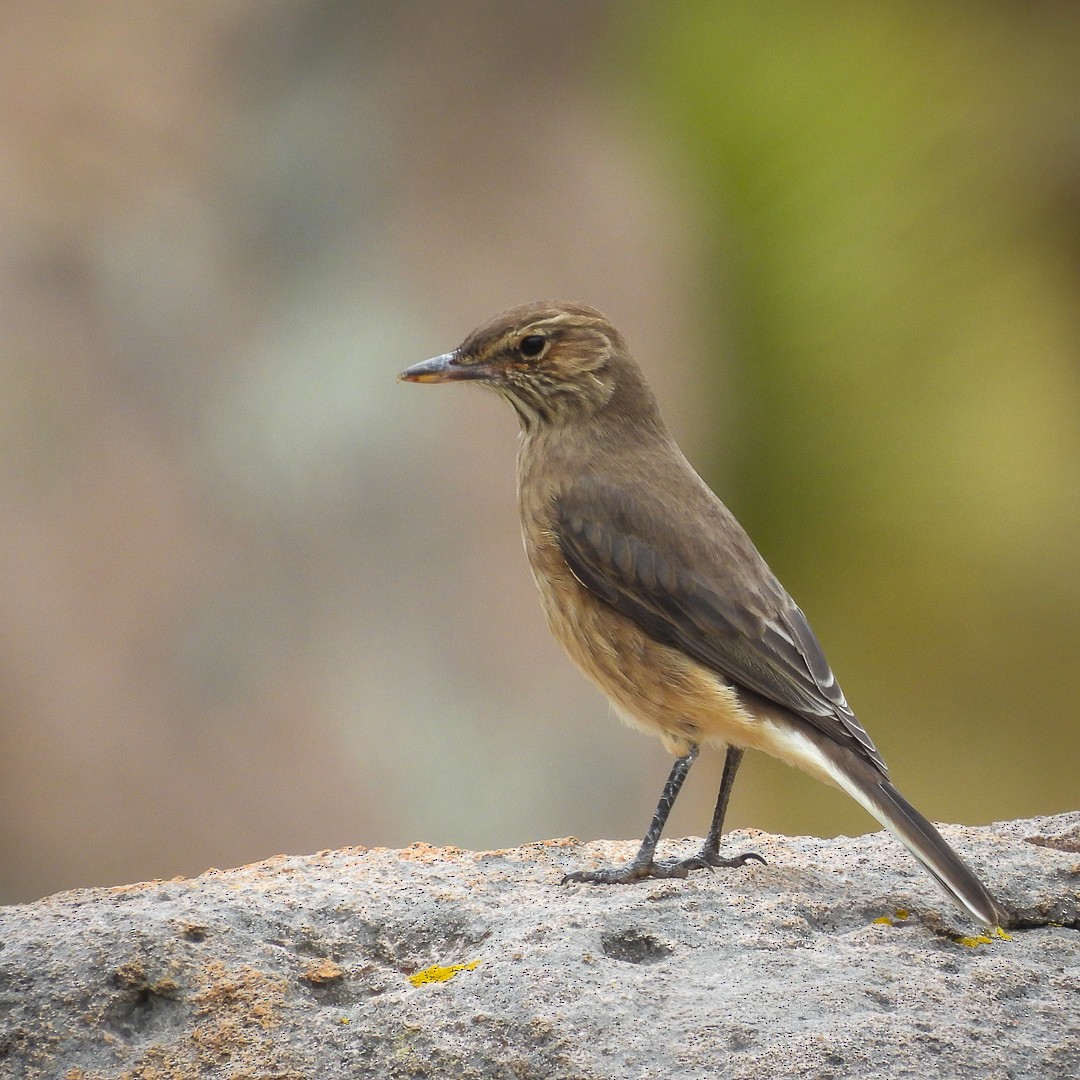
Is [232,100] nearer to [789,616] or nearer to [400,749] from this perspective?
[400,749]

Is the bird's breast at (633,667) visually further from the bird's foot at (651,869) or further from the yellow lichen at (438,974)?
the yellow lichen at (438,974)

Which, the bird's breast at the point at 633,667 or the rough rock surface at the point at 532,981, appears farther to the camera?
the bird's breast at the point at 633,667

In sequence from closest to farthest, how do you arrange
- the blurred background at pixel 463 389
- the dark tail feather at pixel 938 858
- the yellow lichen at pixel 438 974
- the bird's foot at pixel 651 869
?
1. the yellow lichen at pixel 438 974
2. the dark tail feather at pixel 938 858
3. the bird's foot at pixel 651 869
4. the blurred background at pixel 463 389

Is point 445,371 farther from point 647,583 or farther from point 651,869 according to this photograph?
point 651,869

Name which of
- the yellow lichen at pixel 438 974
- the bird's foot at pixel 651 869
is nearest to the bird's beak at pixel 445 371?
the bird's foot at pixel 651 869

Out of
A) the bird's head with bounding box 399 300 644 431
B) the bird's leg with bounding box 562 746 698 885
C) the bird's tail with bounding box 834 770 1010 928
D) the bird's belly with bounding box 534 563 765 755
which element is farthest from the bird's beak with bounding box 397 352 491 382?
the bird's tail with bounding box 834 770 1010 928

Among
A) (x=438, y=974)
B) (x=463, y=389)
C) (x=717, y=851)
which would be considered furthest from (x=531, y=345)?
(x=463, y=389)
